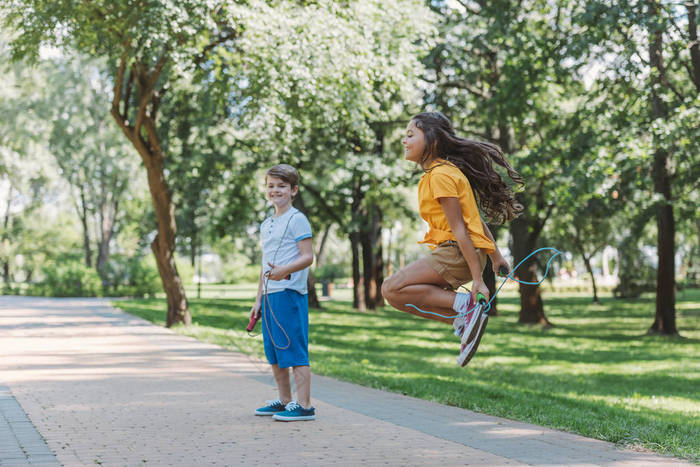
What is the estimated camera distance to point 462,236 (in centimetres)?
467

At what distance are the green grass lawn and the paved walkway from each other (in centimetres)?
53

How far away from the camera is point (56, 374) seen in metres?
9.88

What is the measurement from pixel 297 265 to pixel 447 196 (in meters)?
1.91

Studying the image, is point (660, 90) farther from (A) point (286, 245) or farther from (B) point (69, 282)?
(B) point (69, 282)

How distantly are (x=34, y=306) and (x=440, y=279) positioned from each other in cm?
2473

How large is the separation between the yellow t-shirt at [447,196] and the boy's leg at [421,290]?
25 cm

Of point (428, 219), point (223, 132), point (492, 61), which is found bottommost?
point (428, 219)

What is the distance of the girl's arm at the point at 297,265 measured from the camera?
20.3ft

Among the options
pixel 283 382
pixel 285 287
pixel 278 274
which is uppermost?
pixel 278 274

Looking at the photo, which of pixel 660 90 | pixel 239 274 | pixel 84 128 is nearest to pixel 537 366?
pixel 660 90

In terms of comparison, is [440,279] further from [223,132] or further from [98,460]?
[223,132]

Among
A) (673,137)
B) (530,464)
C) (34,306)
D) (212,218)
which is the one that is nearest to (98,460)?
(530,464)

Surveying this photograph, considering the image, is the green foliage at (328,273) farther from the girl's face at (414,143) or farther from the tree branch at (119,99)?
the girl's face at (414,143)

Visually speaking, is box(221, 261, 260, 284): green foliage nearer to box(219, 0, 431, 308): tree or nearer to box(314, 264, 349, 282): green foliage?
box(314, 264, 349, 282): green foliage
